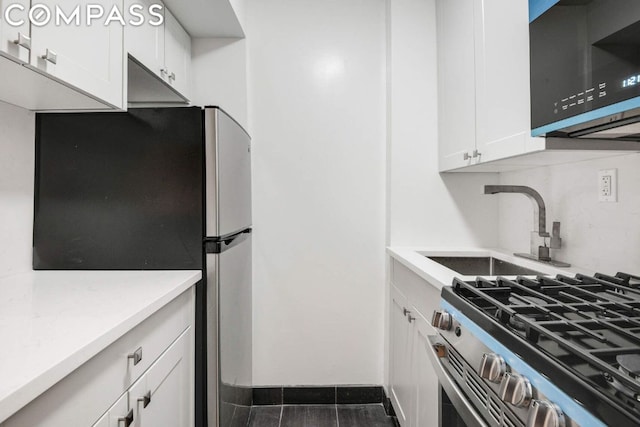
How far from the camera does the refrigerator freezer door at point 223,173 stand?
1.37m

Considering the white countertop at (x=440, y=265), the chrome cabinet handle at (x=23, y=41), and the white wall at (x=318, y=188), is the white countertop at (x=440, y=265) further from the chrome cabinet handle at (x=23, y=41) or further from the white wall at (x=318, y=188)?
the chrome cabinet handle at (x=23, y=41)

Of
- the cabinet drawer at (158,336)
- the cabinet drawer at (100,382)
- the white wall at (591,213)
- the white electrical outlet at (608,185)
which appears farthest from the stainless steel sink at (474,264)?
the cabinet drawer at (100,382)

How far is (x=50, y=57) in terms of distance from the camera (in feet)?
3.09

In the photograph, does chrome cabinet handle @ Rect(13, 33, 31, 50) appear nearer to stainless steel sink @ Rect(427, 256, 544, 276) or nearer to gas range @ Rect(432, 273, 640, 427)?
gas range @ Rect(432, 273, 640, 427)

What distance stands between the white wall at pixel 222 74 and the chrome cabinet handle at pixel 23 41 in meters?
1.25

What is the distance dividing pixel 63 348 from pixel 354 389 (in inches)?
73.6

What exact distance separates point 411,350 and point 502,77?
122cm

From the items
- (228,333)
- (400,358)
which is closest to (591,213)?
(400,358)

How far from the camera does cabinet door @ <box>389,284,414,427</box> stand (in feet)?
5.40

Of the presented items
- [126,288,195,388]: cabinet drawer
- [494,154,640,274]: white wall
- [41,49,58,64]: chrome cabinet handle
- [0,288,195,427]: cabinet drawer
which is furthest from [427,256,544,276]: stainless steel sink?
[41,49,58,64]: chrome cabinet handle

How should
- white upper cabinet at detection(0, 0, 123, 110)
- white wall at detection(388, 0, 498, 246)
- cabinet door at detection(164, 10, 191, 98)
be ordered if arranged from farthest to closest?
1. white wall at detection(388, 0, 498, 246)
2. cabinet door at detection(164, 10, 191, 98)
3. white upper cabinet at detection(0, 0, 123, 110)

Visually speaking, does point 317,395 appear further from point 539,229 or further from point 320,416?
point 539,229

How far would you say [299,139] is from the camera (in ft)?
7.16

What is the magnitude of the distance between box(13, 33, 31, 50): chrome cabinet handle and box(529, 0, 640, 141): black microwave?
139 cm
